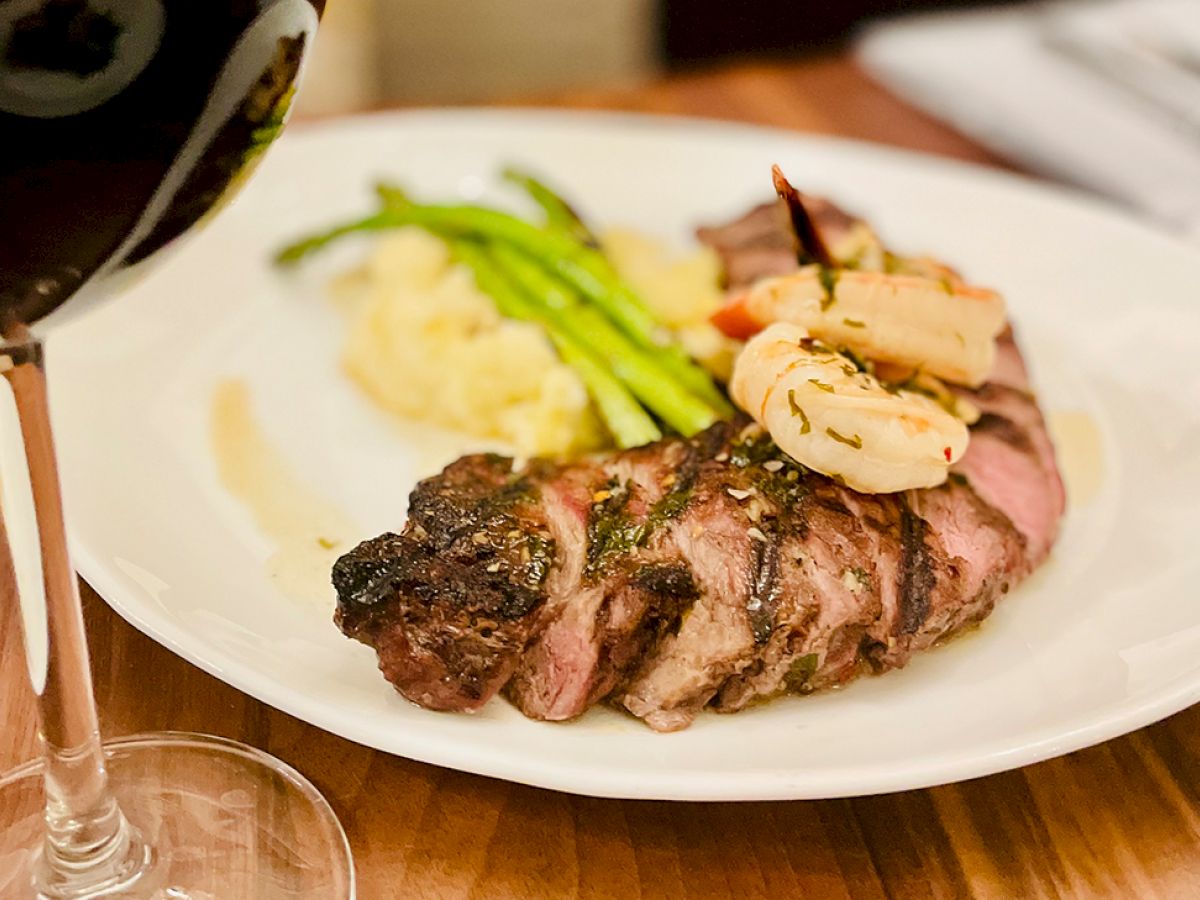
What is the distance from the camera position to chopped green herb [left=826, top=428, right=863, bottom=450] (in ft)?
5.72

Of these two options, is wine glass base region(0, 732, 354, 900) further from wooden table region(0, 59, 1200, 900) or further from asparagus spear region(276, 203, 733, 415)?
asparagus spear region(276, 203, 733, 415)

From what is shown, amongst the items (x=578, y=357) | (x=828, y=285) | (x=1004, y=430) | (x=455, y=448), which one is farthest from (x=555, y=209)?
(x=1004, y=430)

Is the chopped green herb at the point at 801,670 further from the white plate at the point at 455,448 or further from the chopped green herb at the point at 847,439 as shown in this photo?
the chopped green herb at the point at 847,439

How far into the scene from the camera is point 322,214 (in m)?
3.29

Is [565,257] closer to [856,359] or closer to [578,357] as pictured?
[578,357]

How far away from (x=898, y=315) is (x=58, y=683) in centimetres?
142

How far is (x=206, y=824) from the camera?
156 cm

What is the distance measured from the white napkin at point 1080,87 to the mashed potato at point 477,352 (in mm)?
1581

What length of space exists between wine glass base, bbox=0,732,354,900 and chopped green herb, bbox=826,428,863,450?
901 millimetres

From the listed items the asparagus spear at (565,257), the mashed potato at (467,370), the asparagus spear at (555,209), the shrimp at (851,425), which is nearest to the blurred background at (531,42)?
the asparagus spear at (555,209)

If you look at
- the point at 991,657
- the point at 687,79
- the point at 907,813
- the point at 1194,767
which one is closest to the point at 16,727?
the point at 907,813

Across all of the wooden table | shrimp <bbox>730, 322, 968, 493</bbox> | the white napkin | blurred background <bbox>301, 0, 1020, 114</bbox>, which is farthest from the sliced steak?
blurred background <bbox>301, 0, 1020, 114</bbox>

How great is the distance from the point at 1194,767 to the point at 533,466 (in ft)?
3.73

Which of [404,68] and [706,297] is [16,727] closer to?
[706,297]
